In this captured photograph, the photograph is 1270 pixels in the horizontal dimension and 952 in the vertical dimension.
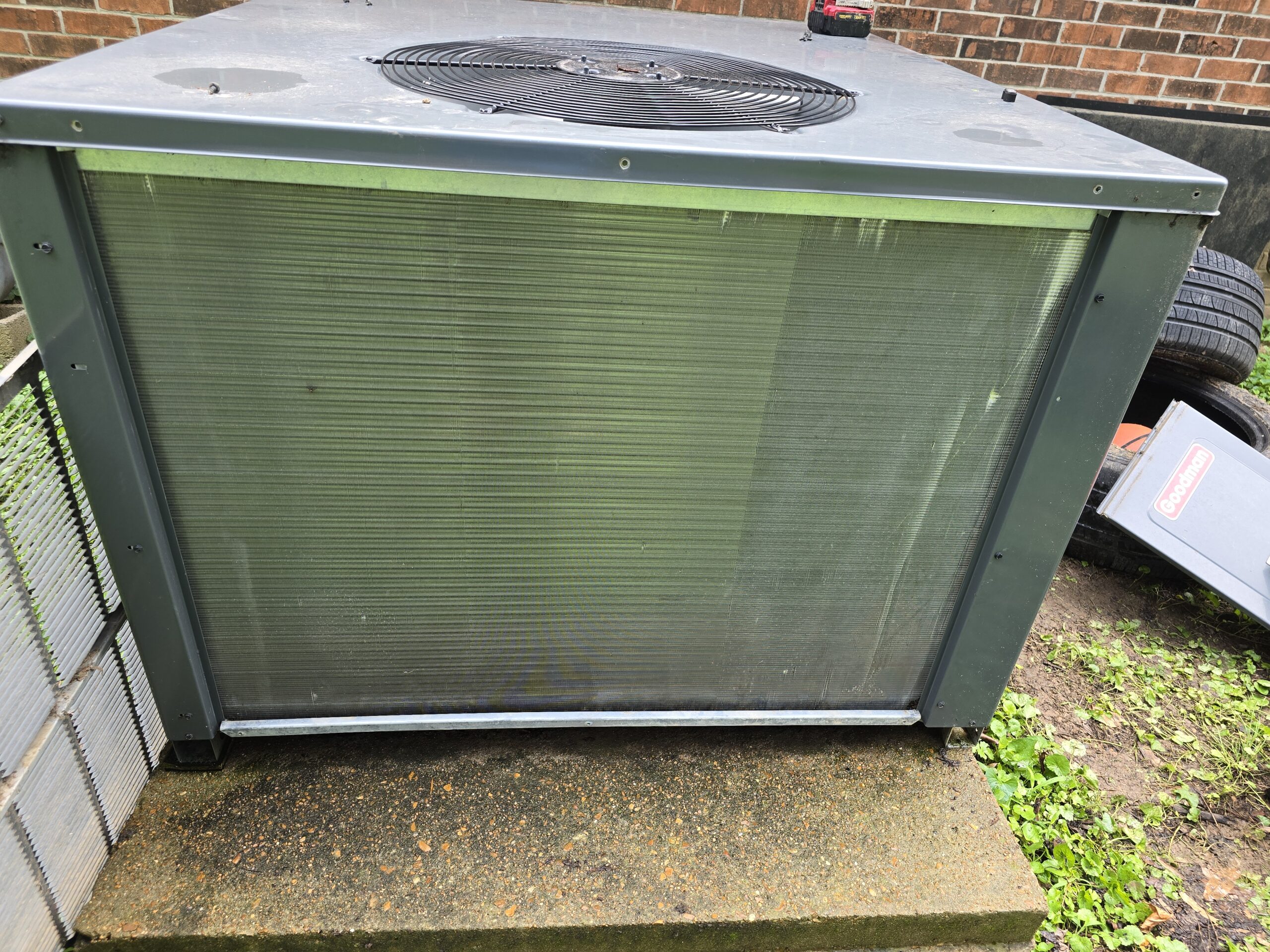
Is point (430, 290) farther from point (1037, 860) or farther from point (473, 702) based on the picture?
point (1037, 860)

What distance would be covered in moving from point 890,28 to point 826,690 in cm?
275

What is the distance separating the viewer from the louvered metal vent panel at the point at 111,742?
54.8 inches

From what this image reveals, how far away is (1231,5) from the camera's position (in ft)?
11.1

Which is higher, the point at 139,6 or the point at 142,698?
the point at 139,6

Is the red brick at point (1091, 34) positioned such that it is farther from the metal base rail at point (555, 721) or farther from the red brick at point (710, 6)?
the metal base rail at point (555, 721)

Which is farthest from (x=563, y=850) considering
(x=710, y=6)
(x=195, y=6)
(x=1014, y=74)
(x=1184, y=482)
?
(x=1014, y=74)

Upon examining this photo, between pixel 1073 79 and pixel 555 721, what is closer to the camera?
pixel 555 721

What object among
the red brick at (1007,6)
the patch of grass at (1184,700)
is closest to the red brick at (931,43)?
the red brick at (1007,6)

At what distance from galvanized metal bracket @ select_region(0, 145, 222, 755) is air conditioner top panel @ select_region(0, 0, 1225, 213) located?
87 millimetres

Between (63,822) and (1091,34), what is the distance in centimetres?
414

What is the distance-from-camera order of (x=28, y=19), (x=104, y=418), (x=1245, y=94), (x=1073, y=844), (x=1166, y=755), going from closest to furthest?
(x=104, y=418)
(x=1073, y=844)
(x=1166, y=755)
(x=28, y=19)
(x=1245, y=94)

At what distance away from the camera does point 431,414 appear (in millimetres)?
A: 1306

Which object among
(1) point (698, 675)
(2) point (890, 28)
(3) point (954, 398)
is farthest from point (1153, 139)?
(1) point (698, 675)

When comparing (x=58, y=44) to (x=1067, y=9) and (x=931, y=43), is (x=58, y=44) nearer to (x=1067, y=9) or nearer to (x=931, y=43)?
(x=931, y=43)
